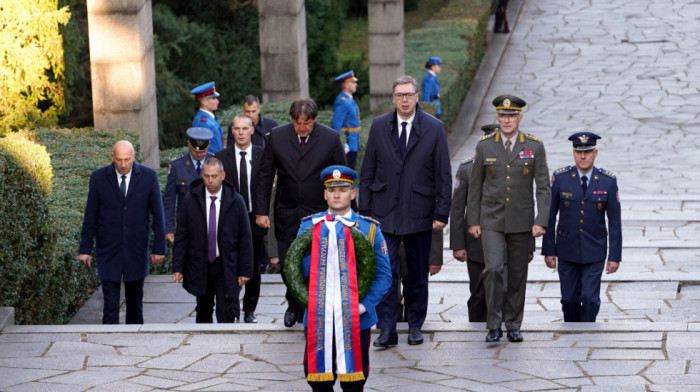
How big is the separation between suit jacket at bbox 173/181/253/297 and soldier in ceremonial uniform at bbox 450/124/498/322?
1.58 meters

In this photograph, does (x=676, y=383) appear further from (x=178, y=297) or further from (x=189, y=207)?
(x=178, y=297)

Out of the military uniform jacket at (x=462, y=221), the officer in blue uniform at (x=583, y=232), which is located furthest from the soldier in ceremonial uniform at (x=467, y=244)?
the officer in blue uniform at (x=583, y=232)

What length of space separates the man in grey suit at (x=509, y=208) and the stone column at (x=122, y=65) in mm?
6095

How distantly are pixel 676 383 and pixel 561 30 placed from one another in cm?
2404

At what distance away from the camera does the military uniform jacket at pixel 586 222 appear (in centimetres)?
927

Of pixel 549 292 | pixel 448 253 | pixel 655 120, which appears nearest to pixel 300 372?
pixel 549 292

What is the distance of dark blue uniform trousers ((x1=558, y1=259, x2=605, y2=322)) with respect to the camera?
928 cm

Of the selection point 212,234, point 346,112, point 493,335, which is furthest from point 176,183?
point 346,112

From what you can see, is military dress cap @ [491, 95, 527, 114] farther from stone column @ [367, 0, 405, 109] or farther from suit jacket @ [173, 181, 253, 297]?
stone column @ [367, 0, 405, 109]

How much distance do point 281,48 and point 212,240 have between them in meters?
9.42

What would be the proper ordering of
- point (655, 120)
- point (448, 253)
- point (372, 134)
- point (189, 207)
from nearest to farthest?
point (372, 134)
point (189, 207)
point (448, 253)
point (655, 120)

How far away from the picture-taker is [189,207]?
9461mm

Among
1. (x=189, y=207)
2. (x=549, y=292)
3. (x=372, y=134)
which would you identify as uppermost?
(x=372, y=134)

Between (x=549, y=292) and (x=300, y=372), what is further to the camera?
(x=549, y=292)
